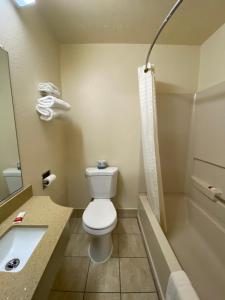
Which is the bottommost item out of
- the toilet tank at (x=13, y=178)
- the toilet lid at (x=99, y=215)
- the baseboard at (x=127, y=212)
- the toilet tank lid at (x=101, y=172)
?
the baseboard at (x=127, y=212)

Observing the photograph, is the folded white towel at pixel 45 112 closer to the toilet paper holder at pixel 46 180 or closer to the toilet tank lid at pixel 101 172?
the toilet paper holder at pixel 46 180

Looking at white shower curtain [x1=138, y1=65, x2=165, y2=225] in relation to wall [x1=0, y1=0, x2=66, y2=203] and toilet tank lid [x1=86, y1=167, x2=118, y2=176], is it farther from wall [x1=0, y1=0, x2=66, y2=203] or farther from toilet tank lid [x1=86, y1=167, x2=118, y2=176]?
wall [x1=0, y1=0, x2=66, y2=203]

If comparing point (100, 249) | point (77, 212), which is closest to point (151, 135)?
point (100, 249)

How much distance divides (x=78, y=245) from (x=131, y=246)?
23.9 inches

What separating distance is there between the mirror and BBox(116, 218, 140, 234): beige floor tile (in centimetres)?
146

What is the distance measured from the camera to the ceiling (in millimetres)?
1319

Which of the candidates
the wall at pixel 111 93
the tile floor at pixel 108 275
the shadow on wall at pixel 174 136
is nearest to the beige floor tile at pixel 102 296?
the tile floor at pixel 108 275

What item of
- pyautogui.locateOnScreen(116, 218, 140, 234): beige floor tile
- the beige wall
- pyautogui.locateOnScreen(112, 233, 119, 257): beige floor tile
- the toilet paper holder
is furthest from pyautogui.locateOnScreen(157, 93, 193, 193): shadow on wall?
the toilet paper holder

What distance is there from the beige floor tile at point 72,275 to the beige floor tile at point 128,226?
1.97 ft

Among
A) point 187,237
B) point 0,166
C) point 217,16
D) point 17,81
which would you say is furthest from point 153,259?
point 217,16

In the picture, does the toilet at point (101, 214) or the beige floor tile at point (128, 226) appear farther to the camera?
the beige floor tile at point (128, 226)

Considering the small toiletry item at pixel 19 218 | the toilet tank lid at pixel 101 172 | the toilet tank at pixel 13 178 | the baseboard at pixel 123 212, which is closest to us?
the small toiletry item at pixel 19 218

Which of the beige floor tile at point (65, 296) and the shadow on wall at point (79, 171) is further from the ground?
the shadow on wall at point (79, 171)

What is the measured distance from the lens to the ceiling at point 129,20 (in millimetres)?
1319
